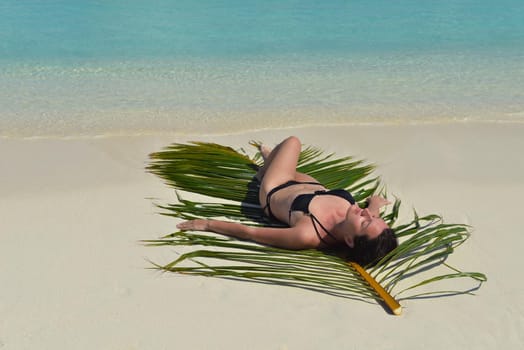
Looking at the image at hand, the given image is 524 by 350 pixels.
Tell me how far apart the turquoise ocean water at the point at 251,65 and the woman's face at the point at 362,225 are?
2652 millimetres

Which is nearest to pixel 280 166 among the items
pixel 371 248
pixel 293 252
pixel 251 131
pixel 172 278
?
pixel 293 252

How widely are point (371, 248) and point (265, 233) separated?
0.50 meters

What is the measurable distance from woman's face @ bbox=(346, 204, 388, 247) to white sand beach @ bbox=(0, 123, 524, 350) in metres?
0.36

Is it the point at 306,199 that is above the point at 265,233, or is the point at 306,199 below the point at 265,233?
above

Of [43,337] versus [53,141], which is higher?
[53,141]

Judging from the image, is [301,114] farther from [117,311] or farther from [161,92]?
[117,311]

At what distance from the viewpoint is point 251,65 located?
810cm

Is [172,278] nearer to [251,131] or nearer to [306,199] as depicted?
[306,199]

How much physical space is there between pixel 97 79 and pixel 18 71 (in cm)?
109

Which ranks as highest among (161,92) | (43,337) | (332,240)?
(161,92)

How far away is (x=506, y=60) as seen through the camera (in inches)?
331

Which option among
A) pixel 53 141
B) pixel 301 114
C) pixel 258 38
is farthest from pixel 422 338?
pixel 258 38

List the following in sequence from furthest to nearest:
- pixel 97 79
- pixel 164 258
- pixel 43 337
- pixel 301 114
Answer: pixel 97 79
pixel 301 114
pixel 164 258
pixel 43 337

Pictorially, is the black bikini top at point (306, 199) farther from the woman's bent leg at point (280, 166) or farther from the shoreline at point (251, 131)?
the shoreline at point (251, 131)
